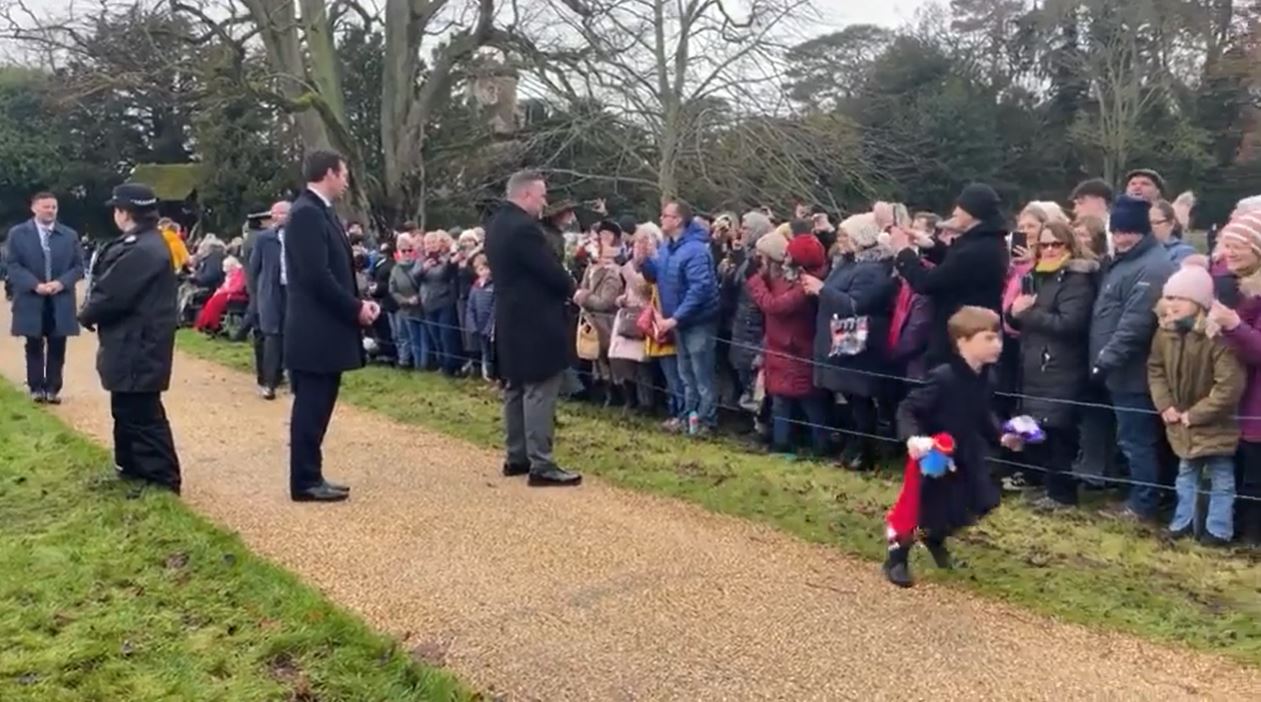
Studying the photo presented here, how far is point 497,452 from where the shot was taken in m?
8.80

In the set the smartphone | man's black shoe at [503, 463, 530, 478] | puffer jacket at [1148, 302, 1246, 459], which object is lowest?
man's black shoe at [503, 463, 530, 478]

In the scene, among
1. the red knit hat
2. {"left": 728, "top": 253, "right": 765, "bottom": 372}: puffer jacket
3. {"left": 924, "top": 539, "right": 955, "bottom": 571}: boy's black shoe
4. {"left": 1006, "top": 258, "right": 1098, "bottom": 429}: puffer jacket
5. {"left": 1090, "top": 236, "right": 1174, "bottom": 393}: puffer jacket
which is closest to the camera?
{"left": 924, "top": 539, "right": 955, "bottom": 571}: boy's black shoe

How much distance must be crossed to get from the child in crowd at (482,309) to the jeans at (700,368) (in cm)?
268

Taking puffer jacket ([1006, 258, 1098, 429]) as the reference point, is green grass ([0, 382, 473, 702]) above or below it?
below

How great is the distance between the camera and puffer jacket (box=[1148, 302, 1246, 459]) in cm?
661

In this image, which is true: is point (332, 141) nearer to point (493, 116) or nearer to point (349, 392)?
point (493, 116)

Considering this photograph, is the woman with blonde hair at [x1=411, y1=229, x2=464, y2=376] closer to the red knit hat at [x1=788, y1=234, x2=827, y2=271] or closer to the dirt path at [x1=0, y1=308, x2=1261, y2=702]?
the red knit hat at [x1=788, y1=234, x2=827, y2=271]

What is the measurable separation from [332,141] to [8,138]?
26.5 meters

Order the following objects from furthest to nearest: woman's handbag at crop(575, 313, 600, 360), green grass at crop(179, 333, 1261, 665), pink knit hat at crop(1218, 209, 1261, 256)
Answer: woman's handbag at crop(575, 313, 600, 360) → pink knit hat at crop(1218, 209, 1261, 256) → green grass at crop(179, 333, 1261, 665)

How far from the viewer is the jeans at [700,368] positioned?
981cm

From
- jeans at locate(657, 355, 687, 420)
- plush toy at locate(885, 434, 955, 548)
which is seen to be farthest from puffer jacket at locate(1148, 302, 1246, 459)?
jeans at locate(657, 355, 687, 420)

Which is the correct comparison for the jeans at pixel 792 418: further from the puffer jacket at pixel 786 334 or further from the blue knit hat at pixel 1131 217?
the blue knit hat at pixel 1131 217

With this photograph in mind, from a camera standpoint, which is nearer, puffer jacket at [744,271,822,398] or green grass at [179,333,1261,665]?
green grass at [179,333,1261,665]

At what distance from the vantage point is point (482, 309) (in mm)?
12203
